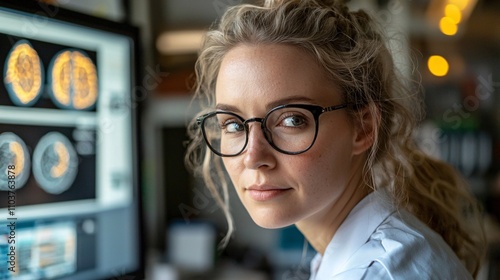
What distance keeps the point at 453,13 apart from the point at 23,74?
5.71 feet

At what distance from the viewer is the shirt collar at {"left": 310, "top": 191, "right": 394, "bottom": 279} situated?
1001 mm

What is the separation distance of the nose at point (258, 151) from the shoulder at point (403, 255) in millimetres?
211

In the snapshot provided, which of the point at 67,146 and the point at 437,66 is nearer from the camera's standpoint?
the point at 67,146

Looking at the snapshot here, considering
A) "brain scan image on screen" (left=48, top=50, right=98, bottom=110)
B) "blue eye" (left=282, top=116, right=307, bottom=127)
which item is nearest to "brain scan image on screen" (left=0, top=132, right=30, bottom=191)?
"brain scan image on screen" (left=48, top=50, right=98, bottom=110)

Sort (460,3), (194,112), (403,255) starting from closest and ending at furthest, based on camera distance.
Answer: (403,255)
(460,3)
(194,112)

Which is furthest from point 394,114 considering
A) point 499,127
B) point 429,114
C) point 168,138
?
point 499,127

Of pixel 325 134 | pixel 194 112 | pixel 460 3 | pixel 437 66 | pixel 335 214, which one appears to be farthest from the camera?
pixel 194 112

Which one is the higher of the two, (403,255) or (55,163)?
(55,163)

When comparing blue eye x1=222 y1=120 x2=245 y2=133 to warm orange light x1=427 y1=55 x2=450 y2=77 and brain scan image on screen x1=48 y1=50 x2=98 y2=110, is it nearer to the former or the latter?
brain scan image on screen x1=48 y1=50 x2=98 y2=110

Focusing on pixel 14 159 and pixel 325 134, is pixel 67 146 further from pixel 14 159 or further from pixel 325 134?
pixel 325 134

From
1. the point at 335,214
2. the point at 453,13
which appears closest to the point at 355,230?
the point at 335,214

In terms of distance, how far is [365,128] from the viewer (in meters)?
1.06

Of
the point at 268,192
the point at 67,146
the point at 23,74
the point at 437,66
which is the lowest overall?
the point at 268,192

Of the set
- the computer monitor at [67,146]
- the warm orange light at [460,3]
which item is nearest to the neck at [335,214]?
the computer monitor at [67,146]
